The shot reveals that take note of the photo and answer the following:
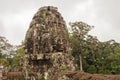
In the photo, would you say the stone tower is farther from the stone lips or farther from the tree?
the tree

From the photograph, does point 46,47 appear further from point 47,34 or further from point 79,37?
point 79,37

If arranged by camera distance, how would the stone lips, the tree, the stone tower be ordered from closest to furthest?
the stone tower
the stone lips
the tree

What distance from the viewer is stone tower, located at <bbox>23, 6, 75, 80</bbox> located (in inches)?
1503

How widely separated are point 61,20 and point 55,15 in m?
1.02

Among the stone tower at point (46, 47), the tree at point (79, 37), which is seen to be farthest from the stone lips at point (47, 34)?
the tree at point (79, 37)

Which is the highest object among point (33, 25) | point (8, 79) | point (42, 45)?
point (33, 25)

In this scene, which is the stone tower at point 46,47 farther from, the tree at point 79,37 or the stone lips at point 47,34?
the tree at point 79,37

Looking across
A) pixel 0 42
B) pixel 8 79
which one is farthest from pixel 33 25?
pixel 0 42

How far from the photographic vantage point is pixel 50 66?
38.4 m

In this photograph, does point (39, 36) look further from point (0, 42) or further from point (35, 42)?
point (0, 42)

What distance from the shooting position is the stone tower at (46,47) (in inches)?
1503

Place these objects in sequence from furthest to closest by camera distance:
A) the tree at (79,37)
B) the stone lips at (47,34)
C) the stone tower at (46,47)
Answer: the tree at (79,37)
the stone lips at (47,34)
the stone tower at (46,47)

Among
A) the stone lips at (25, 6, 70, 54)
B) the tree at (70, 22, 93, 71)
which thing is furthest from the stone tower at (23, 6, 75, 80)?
the tree at (70, 22, 93, 71)

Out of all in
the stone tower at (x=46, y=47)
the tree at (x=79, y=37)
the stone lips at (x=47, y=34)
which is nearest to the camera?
the stone tower at (x=46, y=47)
